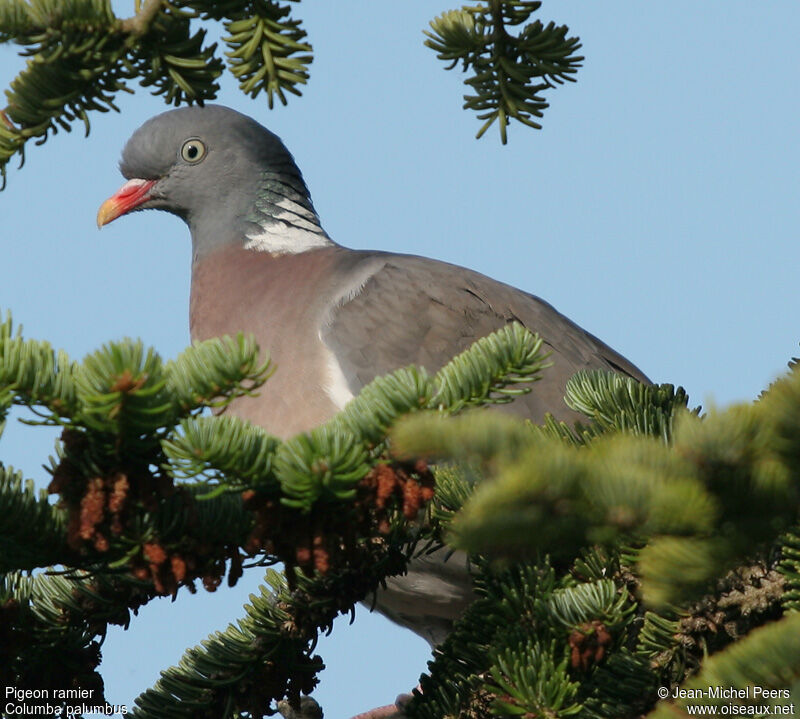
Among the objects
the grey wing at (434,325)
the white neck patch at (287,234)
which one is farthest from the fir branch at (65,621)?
the white neck patch at (287,234)

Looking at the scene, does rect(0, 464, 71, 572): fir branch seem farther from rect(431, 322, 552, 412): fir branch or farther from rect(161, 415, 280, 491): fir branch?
rect(431, 322, 552, 412): fir branch

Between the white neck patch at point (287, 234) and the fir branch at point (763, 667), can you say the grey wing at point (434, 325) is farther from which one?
the fir branch at point (763, 667)

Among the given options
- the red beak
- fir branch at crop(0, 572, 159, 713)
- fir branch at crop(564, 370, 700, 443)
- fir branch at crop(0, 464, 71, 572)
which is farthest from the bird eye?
fir branch at crop(0, 464, 71, 572)

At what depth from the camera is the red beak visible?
507 centimetres

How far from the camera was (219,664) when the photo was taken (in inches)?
106

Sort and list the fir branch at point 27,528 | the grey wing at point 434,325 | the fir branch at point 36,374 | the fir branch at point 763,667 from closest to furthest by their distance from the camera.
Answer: the fir branch at point 763,667
the fir branch at point 36,374
the fir branch at point 27,528
the grey wing at point 434,325

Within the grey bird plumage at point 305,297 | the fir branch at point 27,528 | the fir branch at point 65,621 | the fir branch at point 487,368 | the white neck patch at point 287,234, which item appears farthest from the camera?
the white neck patch at point 287,234

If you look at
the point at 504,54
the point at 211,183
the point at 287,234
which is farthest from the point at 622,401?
the point at 211,183

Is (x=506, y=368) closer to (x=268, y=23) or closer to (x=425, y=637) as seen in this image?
(x=268, y=23)

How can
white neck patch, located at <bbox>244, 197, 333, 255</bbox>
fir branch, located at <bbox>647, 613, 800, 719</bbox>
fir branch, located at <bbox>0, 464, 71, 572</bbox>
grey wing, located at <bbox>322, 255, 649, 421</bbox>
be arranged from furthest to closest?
white neck patch, located at <bbox>244, 197, 333, 255</bbox>
grey wing, located at <bbox>322, 255, 649, 421</bbox>
fir branch, located at <bbox>0, 464, 71, 572</bbox>
fir branch, located at <bbox>647, 613, 800, 719</bbox>

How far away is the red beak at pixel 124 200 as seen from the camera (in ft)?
16.6

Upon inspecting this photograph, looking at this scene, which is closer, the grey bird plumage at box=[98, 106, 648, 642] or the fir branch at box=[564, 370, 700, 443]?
the fir branch at box=[564, 370, 700, 443]

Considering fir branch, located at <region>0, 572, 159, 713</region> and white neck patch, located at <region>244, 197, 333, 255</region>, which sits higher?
white neck patch, located at <region>244, 197, 333, 255</region>

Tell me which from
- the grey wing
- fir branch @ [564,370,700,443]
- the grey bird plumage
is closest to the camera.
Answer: fir branch @ [564,370,700,443]
